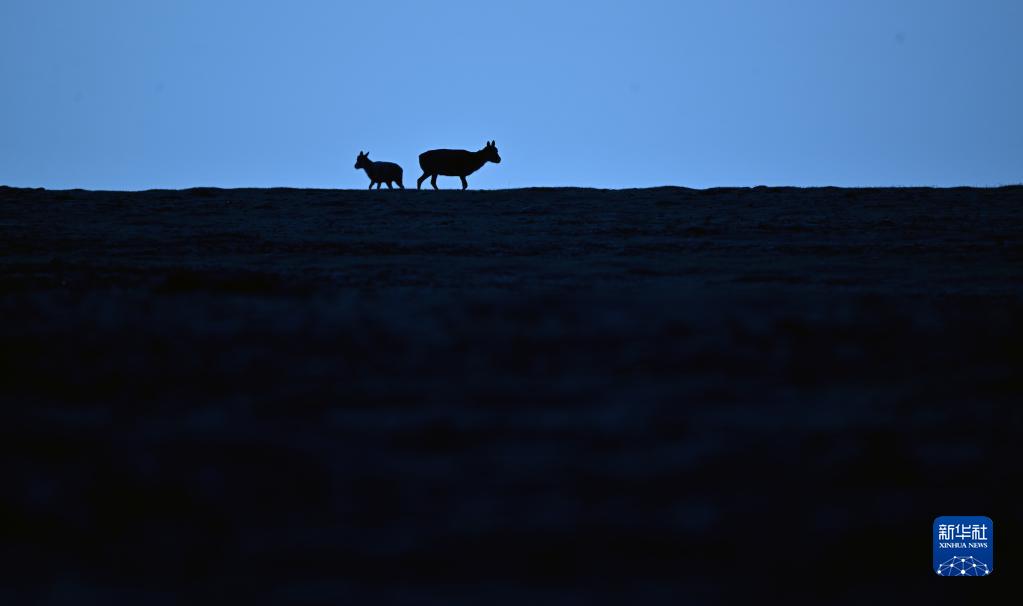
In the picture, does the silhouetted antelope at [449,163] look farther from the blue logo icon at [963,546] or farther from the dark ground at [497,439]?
the blue logo icon at [963,546]

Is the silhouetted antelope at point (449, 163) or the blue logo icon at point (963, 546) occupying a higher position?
the silhouetted antelope at point (449, 163)

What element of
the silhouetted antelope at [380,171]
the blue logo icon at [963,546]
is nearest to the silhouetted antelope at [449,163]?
the silhouetted antelope at [380,171]

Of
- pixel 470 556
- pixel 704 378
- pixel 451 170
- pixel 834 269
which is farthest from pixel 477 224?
pixel 470 556

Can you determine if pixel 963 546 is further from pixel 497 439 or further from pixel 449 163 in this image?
pixel 449 163

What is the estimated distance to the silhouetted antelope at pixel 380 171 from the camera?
28.8 meters

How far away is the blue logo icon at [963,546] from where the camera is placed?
10.8 feet

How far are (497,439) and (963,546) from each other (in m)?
1.89

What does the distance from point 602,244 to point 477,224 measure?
11.8ft

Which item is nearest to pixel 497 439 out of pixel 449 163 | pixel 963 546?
pixel 963 546

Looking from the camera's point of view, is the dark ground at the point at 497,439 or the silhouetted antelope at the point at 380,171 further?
the silhouetted antelope at the point at 380,171

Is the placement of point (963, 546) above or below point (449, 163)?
below

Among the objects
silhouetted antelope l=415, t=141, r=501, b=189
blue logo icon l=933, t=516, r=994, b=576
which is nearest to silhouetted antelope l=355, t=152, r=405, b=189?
silhouetted antelope l=415, t=141, r=501, b=189

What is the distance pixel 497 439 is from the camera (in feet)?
14.7

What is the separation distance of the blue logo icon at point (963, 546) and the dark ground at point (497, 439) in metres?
0.05
